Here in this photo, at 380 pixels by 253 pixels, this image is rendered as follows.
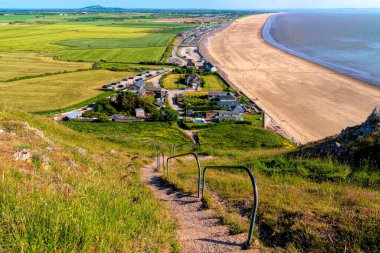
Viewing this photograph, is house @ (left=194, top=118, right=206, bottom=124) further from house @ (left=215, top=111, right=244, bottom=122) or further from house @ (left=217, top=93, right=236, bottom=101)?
house @ (left=217, top=93, right=236, bottom=101)

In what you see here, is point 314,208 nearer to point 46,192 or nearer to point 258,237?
point 258,237

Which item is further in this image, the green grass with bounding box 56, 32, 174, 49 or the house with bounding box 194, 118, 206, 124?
the green grass with bounding box 56, 32, 174, 49

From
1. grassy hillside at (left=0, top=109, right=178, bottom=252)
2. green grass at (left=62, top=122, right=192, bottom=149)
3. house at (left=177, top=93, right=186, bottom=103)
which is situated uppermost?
grassy hillside at (left=0, top=109, right=178, bottom=252)

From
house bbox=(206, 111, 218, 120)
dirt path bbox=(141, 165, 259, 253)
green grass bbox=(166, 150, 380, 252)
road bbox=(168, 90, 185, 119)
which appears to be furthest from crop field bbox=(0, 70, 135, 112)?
green grass bbox=(166, 150, 380, 252)

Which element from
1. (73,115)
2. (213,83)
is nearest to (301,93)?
(213,83)

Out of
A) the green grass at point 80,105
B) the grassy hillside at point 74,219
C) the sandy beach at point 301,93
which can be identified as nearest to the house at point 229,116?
the sandy beach at point 301,93

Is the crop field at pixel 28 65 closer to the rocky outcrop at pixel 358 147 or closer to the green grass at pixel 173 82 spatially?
the green grass at pixel 173 82

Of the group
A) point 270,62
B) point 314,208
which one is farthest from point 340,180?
point 270,62
